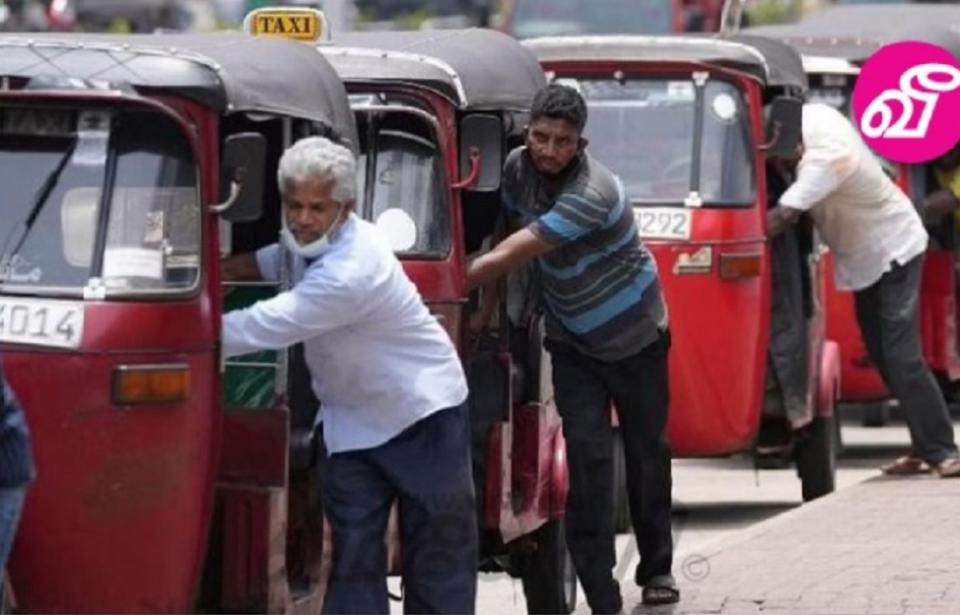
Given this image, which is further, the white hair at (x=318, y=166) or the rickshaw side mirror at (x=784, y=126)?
the rickshaw side mirror at (x=784, y=126)

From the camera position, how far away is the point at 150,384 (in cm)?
832

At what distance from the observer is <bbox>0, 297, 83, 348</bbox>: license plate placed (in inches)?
327

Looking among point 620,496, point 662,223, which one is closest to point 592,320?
point 620,496

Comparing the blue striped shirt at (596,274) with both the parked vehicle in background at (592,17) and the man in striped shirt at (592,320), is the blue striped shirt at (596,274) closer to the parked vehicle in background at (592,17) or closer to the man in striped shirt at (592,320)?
the man in striped shirt at (592,320)

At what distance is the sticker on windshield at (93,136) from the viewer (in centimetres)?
848

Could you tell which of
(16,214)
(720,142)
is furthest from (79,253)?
(720,142)

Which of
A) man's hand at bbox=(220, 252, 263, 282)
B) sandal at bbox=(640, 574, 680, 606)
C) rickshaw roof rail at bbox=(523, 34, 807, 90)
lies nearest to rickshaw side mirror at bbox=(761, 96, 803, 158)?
rickshaw roof rail at bbox=(523, 34, 807, 90)

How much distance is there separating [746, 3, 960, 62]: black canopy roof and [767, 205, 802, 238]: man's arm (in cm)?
317

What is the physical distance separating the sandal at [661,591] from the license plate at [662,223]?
359 cm

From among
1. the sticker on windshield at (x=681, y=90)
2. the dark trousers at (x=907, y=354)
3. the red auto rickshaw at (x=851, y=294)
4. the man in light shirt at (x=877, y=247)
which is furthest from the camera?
the red auto rickshaw at (x=851, y=294)


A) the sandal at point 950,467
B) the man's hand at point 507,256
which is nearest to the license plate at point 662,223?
the sandal at point 950,467

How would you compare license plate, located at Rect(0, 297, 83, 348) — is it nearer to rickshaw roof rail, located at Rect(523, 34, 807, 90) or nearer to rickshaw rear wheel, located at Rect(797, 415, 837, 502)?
rickshaw roof rail, located at Rect(523, 34, 807, 90)

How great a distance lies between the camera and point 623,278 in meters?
10.5

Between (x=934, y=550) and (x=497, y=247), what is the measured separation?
284 centimetres
